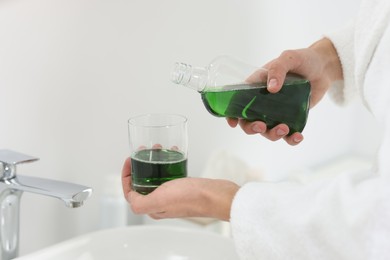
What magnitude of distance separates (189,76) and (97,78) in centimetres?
30

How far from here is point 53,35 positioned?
920 millimetres

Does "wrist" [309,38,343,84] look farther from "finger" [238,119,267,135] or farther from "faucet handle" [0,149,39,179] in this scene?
"faucet handle" [0,149,39,179]

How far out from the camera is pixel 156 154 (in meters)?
0.74

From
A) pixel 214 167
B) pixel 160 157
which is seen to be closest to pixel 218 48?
pixel 214 167

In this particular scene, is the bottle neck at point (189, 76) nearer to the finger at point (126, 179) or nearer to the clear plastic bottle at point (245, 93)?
the clear plastic bottle at point (245, 93)

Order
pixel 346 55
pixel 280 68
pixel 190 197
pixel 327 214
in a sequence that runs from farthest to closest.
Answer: pixel 346 55, pixel 280 68, pixel 190 197, pixel 327 214

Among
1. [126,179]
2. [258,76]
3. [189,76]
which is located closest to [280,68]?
[258,76]

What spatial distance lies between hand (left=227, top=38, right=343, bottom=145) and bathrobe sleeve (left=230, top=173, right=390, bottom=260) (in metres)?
0.16

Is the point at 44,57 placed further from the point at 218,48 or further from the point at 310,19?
the point at 310,19

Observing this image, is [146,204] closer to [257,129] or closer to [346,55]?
[257,129]

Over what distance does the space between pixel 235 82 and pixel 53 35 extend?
0.33 m

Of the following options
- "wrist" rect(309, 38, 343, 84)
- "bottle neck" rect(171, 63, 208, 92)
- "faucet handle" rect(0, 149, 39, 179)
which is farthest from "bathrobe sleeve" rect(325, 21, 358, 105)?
"faucet handle" rect(0, 149, 39, 179)

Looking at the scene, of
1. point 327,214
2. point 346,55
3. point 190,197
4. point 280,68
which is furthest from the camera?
point 346,55

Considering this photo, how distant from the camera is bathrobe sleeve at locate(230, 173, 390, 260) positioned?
0.56 m
